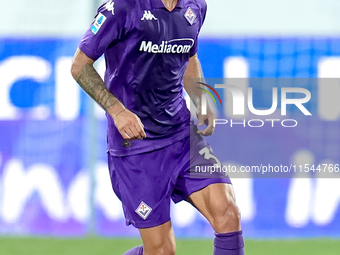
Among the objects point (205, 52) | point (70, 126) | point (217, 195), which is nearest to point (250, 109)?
point (205, 52)

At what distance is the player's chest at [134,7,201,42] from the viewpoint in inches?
113

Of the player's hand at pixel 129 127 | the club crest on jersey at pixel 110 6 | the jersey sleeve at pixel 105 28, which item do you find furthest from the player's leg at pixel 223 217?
the club crest on jersey at pixel 110 6

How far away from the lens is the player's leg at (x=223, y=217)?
2916 millimetres

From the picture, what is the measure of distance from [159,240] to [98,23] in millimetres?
1198

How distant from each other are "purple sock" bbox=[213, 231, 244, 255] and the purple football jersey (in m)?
0.59

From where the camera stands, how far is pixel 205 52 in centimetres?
561

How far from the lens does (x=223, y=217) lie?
116 inches

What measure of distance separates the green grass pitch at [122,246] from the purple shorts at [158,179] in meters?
1.93

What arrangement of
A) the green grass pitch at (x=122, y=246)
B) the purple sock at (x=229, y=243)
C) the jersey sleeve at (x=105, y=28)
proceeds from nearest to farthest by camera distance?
the jersey sleeve at (x=105, y=28) → the purple sock at (x=229, y=243) → the green grass pitch at (x=122, y=246)

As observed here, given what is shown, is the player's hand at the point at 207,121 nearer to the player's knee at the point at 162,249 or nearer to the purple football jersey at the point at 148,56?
the purple football jersey at the point at 148,56

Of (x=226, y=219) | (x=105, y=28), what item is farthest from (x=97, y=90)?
(x=226, y=219)

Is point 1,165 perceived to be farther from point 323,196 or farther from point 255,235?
point 323,196

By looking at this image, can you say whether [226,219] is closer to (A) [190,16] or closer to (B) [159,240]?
(B) [159,240]

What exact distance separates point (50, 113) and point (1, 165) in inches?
27.2
